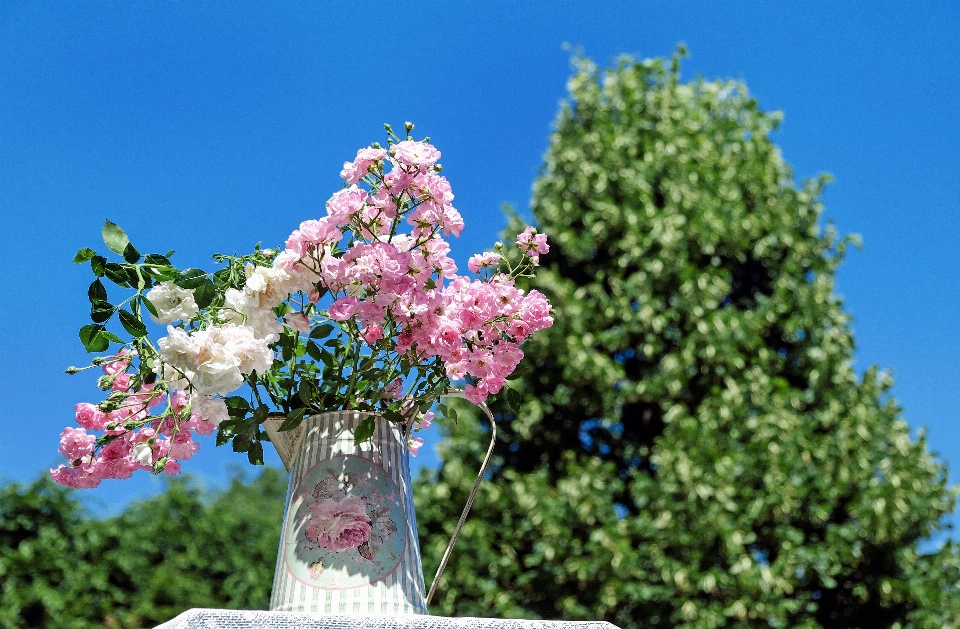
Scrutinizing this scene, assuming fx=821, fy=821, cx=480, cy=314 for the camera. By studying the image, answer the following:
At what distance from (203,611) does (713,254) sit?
5361 mm

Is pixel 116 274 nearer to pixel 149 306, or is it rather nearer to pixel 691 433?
pixel 149 306

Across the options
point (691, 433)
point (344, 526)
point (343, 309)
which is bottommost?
point (344, 526)

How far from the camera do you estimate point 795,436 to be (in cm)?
528

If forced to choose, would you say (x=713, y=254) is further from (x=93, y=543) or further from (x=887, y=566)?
(x=93, y=543)

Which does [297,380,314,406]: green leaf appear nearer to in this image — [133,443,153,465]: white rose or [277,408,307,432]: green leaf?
[277,408,307,432]: green leaf

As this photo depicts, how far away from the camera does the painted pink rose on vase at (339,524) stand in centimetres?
153

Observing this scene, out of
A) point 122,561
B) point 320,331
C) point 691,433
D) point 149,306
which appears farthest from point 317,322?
point 122,561

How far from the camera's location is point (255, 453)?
1.64 metres

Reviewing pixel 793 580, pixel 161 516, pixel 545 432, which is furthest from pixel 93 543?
pixel 793 580

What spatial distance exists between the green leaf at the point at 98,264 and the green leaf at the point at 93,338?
10 cm

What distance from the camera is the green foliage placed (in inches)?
231

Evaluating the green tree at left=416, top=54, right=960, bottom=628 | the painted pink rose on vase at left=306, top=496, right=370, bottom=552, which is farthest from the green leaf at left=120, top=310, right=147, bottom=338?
the green tree at left=416, top=54, right=960, bottom=628

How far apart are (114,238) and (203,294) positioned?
0.21m

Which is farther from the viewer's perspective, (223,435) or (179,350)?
(223,435)
